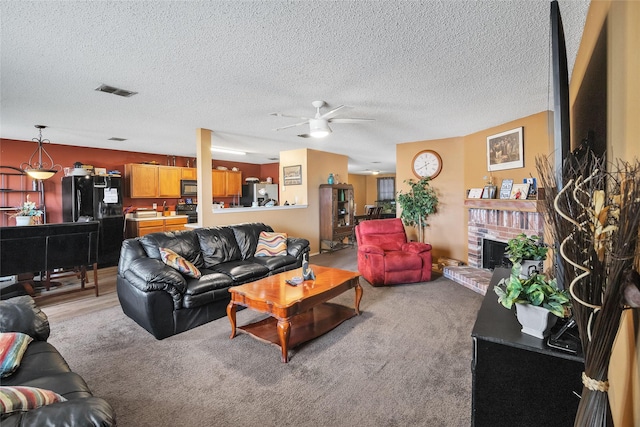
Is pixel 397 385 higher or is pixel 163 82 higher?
pixel 163 82

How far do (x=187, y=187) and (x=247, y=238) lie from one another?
385 centimetres

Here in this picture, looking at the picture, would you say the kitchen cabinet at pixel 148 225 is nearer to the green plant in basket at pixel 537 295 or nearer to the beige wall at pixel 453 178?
the beige wall at pixel 453 178

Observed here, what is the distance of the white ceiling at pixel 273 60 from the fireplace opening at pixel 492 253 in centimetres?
179

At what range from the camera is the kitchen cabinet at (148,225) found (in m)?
6.33

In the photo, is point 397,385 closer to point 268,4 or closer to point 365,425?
point 365,425

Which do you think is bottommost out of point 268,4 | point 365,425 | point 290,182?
point 365,425

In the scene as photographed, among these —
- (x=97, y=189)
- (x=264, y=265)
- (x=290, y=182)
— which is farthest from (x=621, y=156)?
(x=97, y=189)

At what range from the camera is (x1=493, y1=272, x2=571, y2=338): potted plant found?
1.18 meters

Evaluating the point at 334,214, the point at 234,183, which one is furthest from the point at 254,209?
the point at 234,183

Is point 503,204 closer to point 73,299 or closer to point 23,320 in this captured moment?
point 23,320

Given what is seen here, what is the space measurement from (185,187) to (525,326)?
741cm

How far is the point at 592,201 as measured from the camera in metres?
0.80

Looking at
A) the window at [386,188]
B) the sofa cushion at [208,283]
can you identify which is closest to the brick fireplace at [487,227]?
the sofa cushion at [208,283]

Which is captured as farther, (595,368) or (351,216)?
(351,216)
